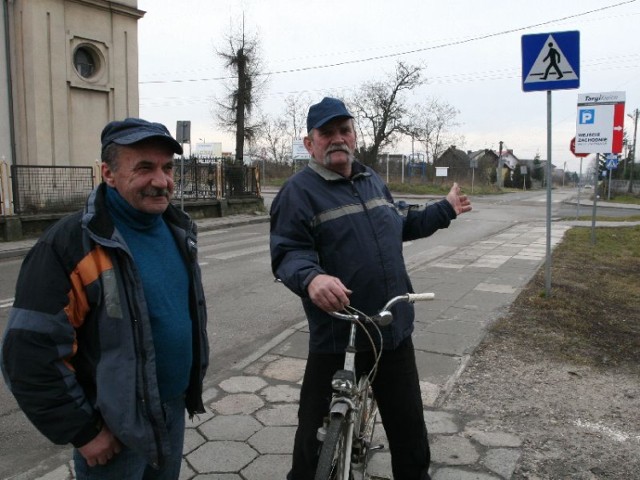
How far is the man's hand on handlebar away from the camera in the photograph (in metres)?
2.23

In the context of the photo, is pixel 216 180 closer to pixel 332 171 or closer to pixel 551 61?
pixel 551 61

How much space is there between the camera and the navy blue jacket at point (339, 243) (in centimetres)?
254

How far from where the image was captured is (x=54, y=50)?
1641 centimetres

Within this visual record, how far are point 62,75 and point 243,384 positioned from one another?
1531 centimetres

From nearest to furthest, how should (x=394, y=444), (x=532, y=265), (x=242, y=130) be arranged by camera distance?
(x=394, y=444) → (x=532, y=265) → (x=242, y=130)

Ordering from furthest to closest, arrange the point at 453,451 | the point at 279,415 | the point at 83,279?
1. the point at 279,415
2. the point at 453,451
3. the point at 83,279

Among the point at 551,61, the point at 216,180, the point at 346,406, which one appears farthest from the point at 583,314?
the point at 216,180

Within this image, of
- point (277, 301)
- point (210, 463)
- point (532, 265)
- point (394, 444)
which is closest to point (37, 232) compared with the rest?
point (277, 301)

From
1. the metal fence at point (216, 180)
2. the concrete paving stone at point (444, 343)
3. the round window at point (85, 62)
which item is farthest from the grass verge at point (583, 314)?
the round window at point (85, 62)

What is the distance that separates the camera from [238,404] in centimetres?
410

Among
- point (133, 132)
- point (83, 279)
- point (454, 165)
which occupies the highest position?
point (454, 165)

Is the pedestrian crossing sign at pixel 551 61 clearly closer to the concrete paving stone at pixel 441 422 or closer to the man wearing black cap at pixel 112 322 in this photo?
the concrete paving stone at pixel 441 422

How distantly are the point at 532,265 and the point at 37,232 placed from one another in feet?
37.8

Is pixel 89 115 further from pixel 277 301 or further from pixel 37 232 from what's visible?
pixel 277 301
